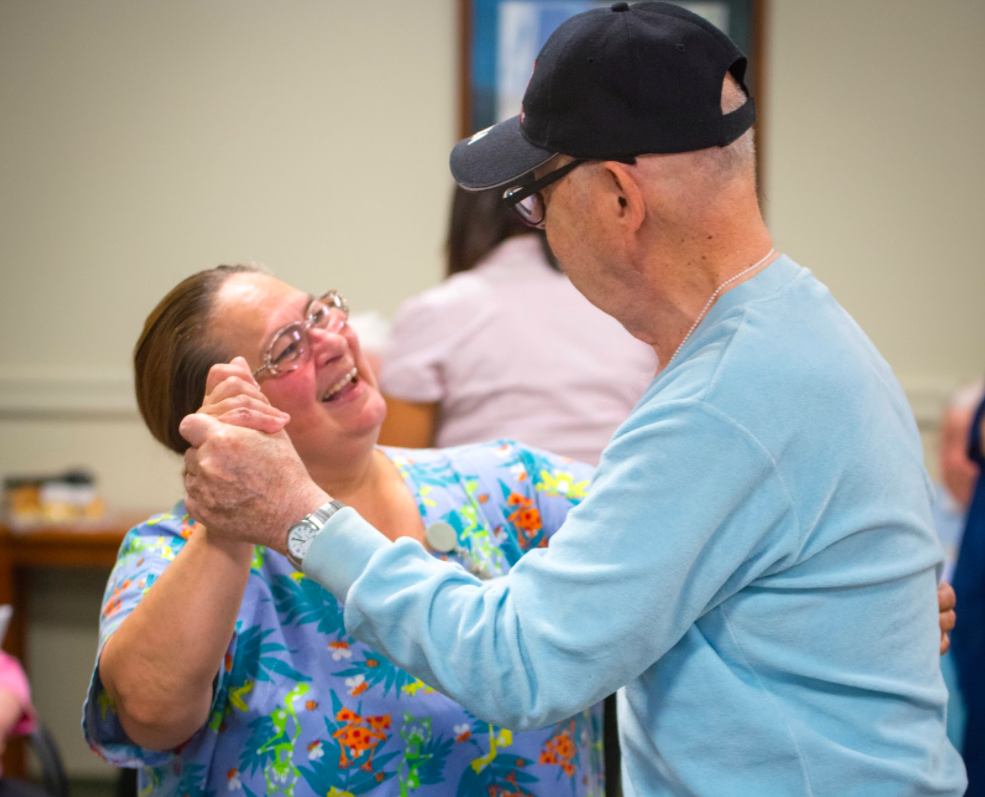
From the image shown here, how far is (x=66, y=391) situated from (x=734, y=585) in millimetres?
3405

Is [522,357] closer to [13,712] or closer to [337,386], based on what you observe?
[337,386]

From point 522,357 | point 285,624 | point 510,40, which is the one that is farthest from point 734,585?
point 510,40

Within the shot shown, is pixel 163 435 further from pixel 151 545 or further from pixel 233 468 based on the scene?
pixel 233 468

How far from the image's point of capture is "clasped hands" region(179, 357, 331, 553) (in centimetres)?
109

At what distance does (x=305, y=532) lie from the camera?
1.07 meters

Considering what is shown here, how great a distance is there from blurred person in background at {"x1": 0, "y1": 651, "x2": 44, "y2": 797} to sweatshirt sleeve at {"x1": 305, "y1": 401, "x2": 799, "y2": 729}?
1.60 m

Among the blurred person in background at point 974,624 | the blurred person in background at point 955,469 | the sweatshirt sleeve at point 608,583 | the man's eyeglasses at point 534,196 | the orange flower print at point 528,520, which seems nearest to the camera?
the sweatshirt sleeve at point 608,583

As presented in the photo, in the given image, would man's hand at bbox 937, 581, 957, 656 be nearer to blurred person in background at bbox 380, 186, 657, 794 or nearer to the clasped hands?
the clasped hands

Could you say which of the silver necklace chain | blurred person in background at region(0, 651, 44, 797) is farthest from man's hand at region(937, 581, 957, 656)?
blurred person in background at region(0, 651, 44, 797)

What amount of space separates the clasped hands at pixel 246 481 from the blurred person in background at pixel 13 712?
143cm

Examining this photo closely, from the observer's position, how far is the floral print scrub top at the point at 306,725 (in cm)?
129

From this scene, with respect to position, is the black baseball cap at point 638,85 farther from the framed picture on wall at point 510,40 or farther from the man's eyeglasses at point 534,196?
the framed picture on wall at point 510,40

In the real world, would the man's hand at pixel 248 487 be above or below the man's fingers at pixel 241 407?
below

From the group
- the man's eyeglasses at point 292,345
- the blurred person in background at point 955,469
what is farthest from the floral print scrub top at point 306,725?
the blurred person in background at point 955,469
